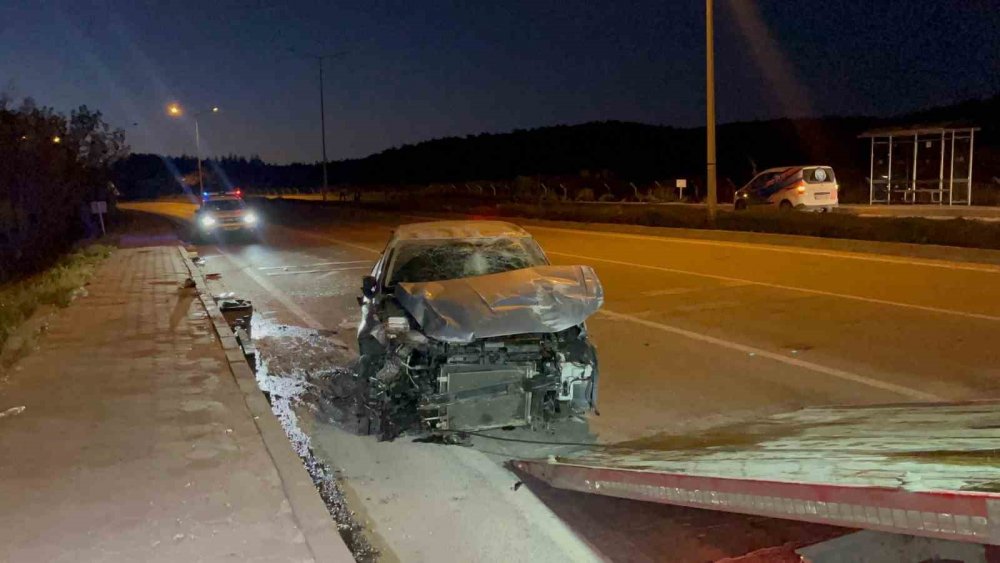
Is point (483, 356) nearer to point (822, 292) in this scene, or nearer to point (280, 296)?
point (822, 292)

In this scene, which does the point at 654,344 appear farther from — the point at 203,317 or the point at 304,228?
the point at 304,228

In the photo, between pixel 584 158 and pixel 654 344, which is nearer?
pixel 654 344

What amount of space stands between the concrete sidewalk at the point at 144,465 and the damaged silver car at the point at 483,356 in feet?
3.39

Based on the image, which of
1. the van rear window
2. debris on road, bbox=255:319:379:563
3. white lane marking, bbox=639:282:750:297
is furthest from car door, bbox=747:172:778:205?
debris on road, bbox=255:319:379:563

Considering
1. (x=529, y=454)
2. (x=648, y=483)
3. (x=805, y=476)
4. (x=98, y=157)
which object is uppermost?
(x=98, y=157)

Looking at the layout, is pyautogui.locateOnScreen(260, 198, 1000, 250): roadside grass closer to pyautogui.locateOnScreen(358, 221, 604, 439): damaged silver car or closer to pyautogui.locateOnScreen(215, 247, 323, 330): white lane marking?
pyautogui.locateOnScreen(215, 247, 323, 330): white lane marking

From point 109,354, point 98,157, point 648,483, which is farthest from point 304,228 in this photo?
point 648,483

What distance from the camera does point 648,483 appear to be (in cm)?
458

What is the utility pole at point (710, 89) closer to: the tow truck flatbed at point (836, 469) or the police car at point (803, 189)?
the police car at point (803, 189)

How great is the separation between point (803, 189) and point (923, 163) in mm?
9048

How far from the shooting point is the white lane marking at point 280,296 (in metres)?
12.7

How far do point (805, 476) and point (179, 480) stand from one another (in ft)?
12.5

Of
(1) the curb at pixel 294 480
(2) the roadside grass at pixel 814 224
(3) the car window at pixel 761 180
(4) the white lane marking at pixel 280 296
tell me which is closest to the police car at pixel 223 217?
(4) the white lane marking at pixel 280 296

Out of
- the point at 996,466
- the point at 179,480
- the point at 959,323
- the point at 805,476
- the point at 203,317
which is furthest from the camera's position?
the point at 203,317
